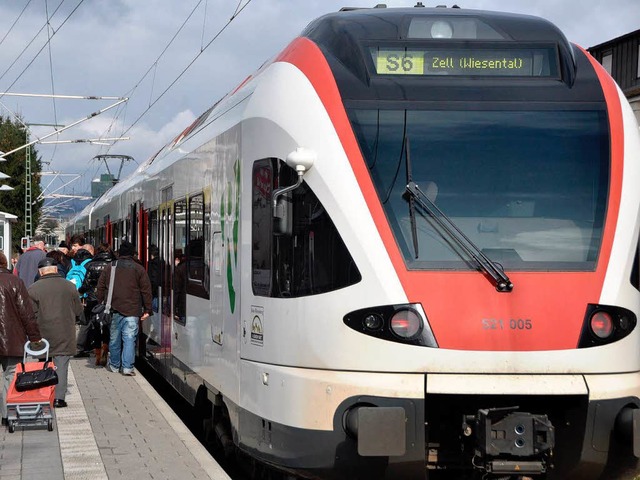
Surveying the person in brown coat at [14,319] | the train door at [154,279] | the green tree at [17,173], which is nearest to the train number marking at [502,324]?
the person in brown coat at [14,319]

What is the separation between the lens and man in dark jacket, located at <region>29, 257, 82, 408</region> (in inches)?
433

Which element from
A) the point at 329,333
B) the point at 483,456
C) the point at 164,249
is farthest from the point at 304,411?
the point at 164,249

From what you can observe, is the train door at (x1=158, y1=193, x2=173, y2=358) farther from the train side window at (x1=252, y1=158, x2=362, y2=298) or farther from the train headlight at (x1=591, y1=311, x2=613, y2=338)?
the train headlight at (x1=591, y1=311, x2=613, y2=338)

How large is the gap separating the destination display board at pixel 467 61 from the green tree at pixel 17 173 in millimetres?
51990

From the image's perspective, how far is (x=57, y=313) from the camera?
11.0 meters

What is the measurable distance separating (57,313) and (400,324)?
5.62 m

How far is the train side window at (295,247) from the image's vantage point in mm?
6477

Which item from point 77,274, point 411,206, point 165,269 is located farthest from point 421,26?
point 77,274

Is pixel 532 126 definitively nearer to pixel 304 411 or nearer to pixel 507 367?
pixel 507 367

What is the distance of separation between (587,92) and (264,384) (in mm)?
2666

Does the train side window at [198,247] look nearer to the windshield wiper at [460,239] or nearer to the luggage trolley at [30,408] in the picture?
the luggage trolley at [30,408]

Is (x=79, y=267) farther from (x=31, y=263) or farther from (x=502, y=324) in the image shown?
(x=502, y=324)

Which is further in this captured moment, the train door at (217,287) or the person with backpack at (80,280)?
the person with backpack at (80,280)

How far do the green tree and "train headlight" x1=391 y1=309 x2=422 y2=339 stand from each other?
52602 mm
